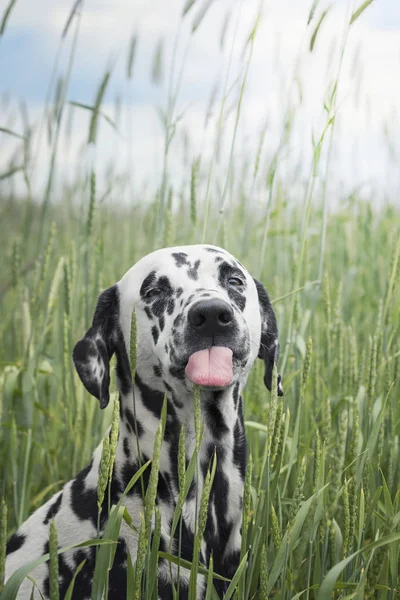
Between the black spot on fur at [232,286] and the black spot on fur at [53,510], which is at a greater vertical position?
the black spot on fur at [232,286]

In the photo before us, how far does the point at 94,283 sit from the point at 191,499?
1.20m

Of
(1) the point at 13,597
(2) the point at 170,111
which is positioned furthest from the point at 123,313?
(1) the point at 13,597

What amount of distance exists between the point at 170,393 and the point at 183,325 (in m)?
0.29

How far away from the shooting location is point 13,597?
1.41 m

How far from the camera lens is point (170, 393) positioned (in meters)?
2.17

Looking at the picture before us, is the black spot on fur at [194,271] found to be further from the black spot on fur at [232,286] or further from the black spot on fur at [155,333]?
the black spot on fur at [155,333]

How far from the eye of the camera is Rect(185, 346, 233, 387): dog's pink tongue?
1916 mm

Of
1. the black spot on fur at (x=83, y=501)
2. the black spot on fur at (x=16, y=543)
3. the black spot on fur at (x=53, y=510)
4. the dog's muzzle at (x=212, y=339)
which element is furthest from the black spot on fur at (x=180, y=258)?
the black spot on fur at (x=16, y=543)

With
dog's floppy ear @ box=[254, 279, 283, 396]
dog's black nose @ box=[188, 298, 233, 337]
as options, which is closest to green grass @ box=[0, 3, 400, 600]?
dog's floppy ear @ box=[254, 279, 283, 396]

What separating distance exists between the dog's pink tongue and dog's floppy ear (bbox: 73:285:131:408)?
38 centimetres

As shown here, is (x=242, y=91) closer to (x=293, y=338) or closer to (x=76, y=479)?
(x=293, y=338)

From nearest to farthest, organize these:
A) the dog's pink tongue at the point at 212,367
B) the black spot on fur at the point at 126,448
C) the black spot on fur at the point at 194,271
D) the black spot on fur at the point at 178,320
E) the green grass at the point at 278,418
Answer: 1. the green grass at the point at 278,418
2. the dog's pink tongue at the point at 212,367
3. the black spot on fur at the point at 178,320
4. the black spot on fur at the point at 126,448
5. the black spot on fur at the point at 194,271

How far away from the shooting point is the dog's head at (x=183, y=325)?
1.96 metres

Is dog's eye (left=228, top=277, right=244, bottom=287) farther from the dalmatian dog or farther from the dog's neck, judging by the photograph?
the dog's neck
